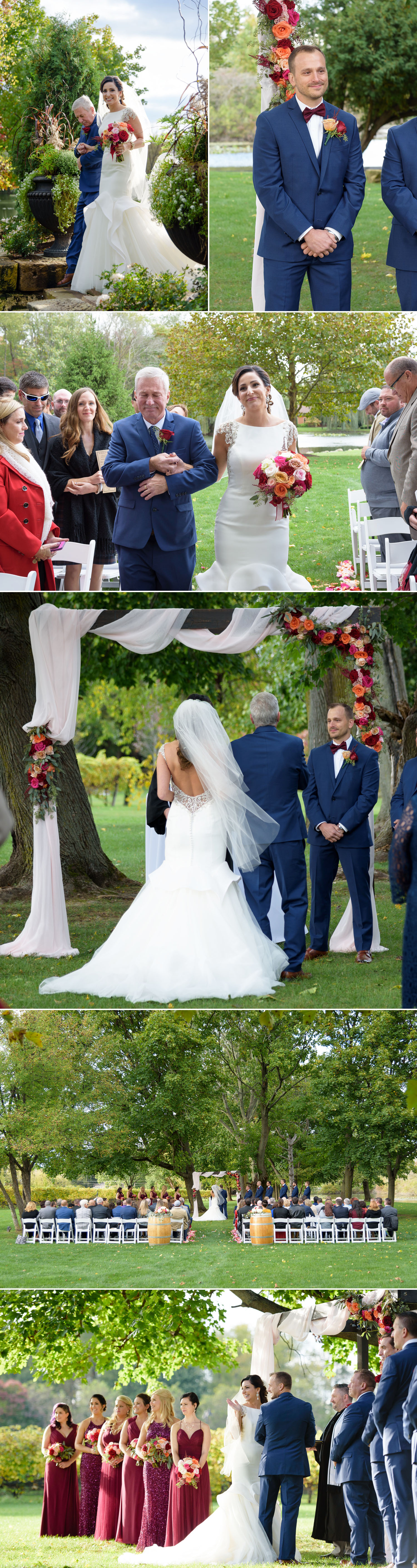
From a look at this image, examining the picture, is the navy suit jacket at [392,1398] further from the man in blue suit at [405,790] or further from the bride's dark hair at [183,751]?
the bride's dark hair at [183,751]

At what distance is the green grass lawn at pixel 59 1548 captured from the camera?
828 cm

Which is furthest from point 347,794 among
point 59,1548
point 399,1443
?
point 59,1548

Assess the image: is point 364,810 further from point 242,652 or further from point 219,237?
point 219,237

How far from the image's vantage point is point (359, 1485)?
27.0 ft

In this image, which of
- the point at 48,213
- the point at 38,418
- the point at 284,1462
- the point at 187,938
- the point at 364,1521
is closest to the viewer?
the point at 364,1521

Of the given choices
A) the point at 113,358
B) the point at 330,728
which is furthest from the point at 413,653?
the point at 113,358

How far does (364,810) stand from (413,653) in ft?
3.78

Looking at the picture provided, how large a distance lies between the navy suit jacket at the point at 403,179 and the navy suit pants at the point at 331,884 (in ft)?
14.2

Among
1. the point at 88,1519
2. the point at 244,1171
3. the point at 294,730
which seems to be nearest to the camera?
the point at 88,1519

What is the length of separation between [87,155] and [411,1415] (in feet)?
29.4

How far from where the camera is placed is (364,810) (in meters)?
9.02

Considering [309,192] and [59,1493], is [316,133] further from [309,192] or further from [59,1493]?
[59,1493]

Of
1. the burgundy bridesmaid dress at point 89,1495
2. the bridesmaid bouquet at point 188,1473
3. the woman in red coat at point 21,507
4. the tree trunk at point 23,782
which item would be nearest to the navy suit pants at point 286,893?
the tree trunk at point 23,782

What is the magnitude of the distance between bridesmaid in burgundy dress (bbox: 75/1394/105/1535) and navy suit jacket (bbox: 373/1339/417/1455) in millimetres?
2117
